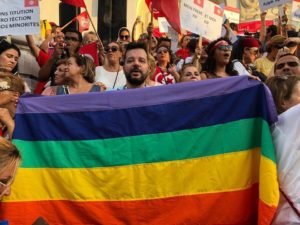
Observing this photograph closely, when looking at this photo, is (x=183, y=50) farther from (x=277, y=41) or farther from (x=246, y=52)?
(x=246, y=52)

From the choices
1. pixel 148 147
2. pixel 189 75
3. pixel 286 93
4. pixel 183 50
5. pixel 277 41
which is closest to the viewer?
pixel 286 93

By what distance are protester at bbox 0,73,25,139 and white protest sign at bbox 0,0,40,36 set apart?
3.77 feet

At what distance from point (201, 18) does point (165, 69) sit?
78 cm

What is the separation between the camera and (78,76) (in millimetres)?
5875

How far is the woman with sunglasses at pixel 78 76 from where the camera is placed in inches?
227

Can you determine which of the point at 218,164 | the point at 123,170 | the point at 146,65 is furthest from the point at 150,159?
the point at 146,65

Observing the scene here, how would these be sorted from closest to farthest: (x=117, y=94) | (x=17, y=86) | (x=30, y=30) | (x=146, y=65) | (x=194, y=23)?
(x=117, y=94)
(x=17, y=86)
(x=146, y=65)
(x=30, y=30)
(x=194, y=23)

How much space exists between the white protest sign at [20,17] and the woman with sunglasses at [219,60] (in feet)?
5.81

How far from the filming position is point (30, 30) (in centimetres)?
607

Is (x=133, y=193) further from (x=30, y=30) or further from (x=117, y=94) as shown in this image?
(x=30, y=30)

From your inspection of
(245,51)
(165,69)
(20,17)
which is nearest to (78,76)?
(20,17)

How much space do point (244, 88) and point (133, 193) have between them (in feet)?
3.35

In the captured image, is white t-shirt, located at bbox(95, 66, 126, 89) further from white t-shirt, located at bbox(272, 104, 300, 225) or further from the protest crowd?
white t-shirt, located at bbox(272, 104, 300, 225)

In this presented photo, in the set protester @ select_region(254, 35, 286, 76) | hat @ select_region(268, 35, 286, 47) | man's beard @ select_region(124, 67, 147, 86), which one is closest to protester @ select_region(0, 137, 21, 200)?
man's beard @ select_region(124, 67, 147, 86)
